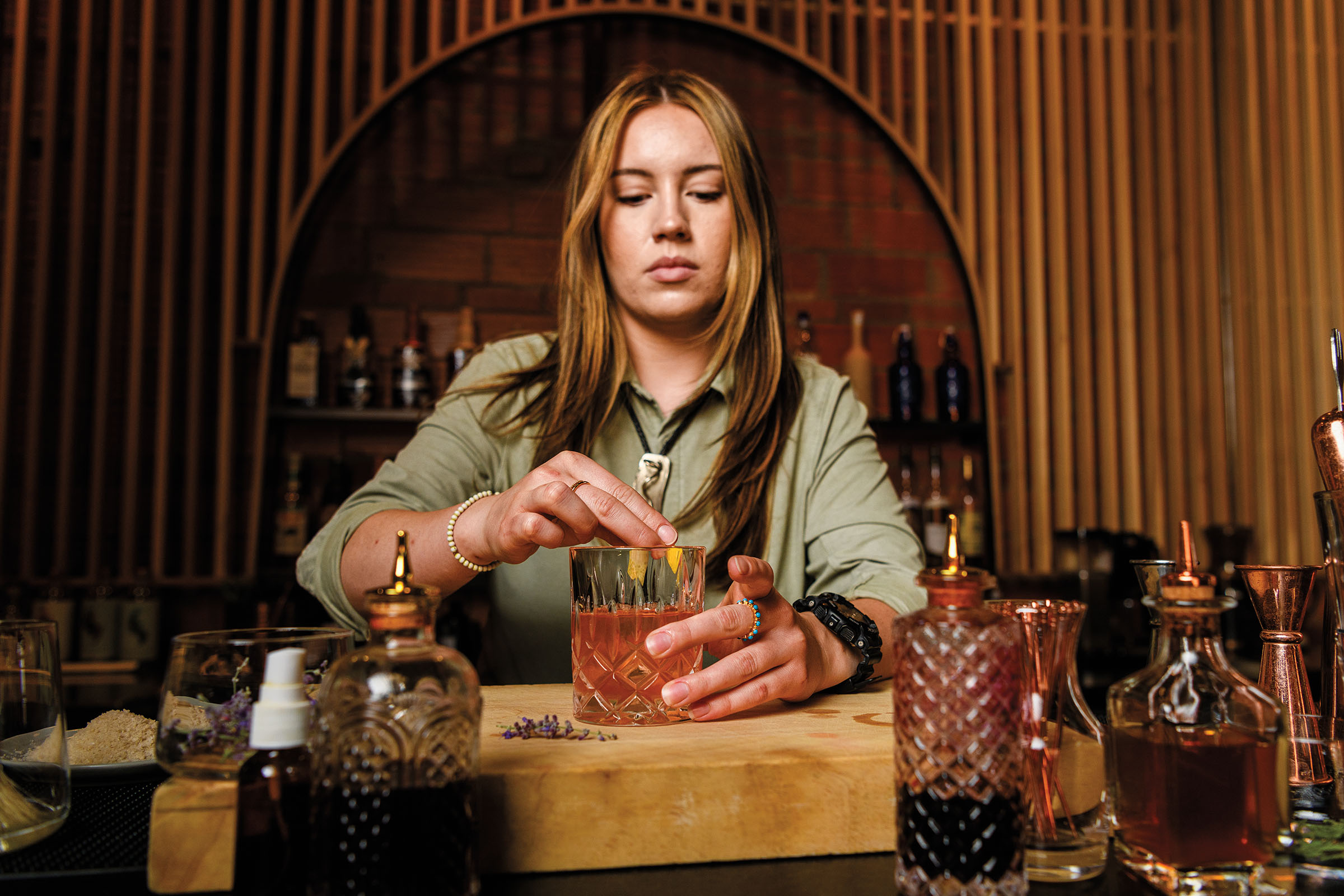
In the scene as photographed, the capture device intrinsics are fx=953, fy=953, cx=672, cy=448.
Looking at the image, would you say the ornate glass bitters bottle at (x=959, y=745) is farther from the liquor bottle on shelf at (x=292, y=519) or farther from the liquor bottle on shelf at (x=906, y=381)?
the liquor bottle on shelf at (x=906, y=381)

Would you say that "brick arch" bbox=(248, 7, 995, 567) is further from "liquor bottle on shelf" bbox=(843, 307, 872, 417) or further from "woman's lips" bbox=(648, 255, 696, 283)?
"woman's lips" bbox=(648, 255, 696, 283)

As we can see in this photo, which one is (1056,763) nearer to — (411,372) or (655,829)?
(655,829)

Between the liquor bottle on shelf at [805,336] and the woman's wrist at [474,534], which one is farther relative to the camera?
the liquor bottle on shelf at [805,336]

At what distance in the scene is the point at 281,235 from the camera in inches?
106

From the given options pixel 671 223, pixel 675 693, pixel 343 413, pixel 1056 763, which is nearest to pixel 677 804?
pixel 675 693

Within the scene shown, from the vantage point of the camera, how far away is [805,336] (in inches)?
118

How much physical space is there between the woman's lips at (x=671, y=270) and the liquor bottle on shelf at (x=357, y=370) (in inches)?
56.6

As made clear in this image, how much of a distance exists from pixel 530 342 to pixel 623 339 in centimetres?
20

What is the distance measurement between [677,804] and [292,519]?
221 cm

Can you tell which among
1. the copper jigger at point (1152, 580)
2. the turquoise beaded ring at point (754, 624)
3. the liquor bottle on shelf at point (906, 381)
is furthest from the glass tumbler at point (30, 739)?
the liquor bottle on shelf at point (906, 381)

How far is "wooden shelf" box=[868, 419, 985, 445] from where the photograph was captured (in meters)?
2.93

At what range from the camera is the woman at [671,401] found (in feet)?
4.87

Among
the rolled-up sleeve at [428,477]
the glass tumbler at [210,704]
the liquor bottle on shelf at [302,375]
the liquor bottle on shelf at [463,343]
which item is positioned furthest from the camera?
the liquor bottle on shelf at [463,343]

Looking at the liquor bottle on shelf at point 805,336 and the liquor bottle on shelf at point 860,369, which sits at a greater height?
the liquor bottle on shelf at point 805,336
